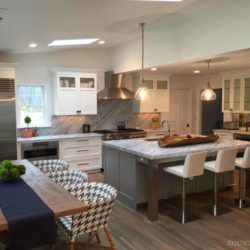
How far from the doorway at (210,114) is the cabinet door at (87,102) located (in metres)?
3.94

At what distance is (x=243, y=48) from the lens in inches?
153

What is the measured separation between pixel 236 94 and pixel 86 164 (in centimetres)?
421

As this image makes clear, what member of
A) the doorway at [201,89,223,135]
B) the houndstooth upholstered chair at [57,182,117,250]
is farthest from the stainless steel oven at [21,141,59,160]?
the doorway at [201,89,223,135]

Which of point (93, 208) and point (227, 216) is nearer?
point (93, 208)

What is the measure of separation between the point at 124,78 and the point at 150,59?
164cm

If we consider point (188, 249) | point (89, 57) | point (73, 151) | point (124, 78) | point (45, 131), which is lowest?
point (188, 249)

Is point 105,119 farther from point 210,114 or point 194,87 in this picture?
point 210,114

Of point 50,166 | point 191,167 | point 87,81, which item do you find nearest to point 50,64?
point 87,81

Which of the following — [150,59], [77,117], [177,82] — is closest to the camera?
[150,59]

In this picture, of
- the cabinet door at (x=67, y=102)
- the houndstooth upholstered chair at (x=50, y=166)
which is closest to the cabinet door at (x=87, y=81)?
the cabinet door at (x=67, y=102)

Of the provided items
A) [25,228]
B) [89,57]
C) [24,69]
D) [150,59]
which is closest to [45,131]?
[24,69]

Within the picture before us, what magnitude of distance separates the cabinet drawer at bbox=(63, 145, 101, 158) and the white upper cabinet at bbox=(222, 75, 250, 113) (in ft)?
12.0

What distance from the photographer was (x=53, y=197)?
2523 millimetres

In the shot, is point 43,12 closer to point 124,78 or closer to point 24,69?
point 24,69
